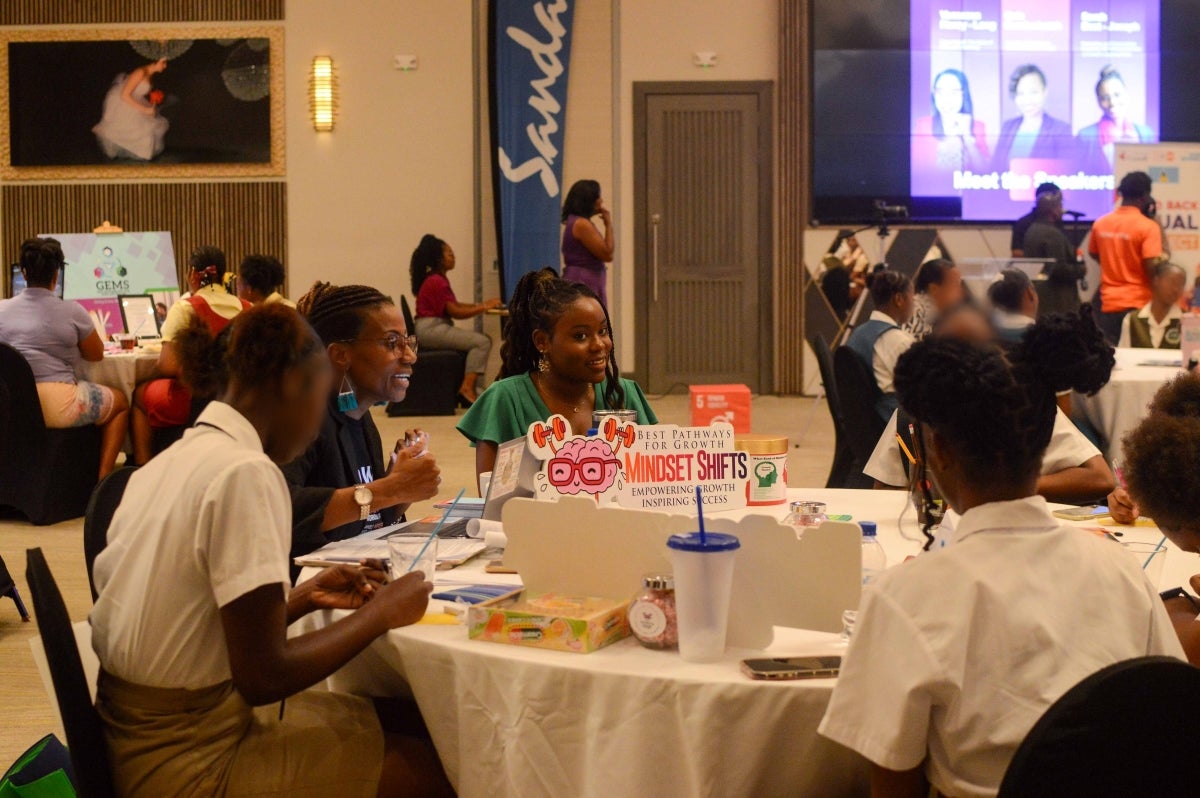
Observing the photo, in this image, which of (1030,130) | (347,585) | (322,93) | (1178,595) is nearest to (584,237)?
(322,93)

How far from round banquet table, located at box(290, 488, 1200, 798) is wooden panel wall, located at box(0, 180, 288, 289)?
9.34 metres

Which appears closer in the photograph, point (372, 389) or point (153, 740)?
point (153, 740)

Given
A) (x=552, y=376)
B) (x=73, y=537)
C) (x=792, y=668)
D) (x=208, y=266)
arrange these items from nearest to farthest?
(x=792, y=668)
(x=552, y=376)
(x=73, y=537)
(x=208, y=266)

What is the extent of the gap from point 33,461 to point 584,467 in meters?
4.39

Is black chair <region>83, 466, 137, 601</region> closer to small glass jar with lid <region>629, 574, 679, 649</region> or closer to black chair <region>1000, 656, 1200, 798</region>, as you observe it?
small glass jar with lid <region>629, 574, 679, 649</region>

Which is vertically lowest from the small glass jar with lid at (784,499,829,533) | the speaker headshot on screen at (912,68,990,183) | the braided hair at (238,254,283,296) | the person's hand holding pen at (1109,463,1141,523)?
the person's hand holding pen at (1109,463,1141,523)

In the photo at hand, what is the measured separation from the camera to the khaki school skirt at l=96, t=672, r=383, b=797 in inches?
69.2

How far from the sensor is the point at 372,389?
9.06ft

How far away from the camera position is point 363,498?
97.8 inches

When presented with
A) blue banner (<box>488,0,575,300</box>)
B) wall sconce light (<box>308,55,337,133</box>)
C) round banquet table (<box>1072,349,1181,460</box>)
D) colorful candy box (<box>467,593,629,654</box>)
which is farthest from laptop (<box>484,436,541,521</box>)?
wall sconce light (<box>308,55,337,133</box>)

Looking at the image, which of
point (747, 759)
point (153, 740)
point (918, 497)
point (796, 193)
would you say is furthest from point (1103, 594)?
point (796, 193)

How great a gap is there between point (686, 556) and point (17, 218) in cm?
1053

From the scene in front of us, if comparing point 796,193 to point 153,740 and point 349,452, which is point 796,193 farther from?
point 153,740

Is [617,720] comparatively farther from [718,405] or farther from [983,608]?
[718,405]
